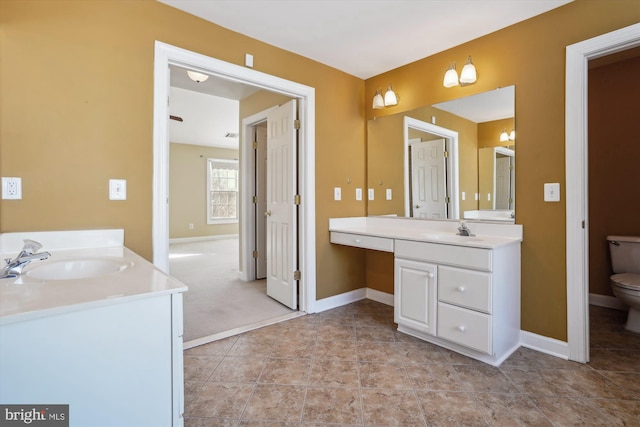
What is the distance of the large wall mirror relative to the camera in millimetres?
2385

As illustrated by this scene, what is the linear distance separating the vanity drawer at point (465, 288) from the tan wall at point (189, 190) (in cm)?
700

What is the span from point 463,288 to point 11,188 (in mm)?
2617

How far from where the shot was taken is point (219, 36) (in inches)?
89.6

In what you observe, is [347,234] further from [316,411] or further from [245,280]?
[245,280]

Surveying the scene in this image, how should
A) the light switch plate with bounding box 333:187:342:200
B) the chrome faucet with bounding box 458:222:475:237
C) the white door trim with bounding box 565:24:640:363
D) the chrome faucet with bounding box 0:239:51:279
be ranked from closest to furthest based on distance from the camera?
the chrome faucet with bounding box 0:239:51:279 < the white door trim with bounding box 565:24:640:363 < the chrome faucet with bounding box 458:222:475:237 < the light switch plate with bounding box 333:187:342:200

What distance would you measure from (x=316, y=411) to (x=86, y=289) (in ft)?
3.96

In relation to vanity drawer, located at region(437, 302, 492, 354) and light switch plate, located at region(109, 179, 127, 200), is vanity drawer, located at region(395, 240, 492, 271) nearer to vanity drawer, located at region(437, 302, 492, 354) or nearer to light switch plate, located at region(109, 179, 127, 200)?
vanity drawer, located at region(437, 302, 492, 354)

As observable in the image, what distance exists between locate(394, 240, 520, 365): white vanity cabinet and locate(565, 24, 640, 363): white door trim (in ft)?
1.02

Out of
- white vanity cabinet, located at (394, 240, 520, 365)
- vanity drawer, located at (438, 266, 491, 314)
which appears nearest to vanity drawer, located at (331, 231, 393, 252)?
white vanity cabinet, located at (394, 240, 520, 365)

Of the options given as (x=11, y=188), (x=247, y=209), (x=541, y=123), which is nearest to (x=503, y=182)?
(x=541, y=123)

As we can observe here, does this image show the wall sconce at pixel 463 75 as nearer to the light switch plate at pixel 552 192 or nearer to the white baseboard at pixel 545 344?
the light switch plate at pixel 552 192

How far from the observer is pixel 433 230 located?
Result: 278cm

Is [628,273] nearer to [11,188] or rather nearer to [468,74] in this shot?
[468,74]

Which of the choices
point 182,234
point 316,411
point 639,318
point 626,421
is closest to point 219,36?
point 316,411
